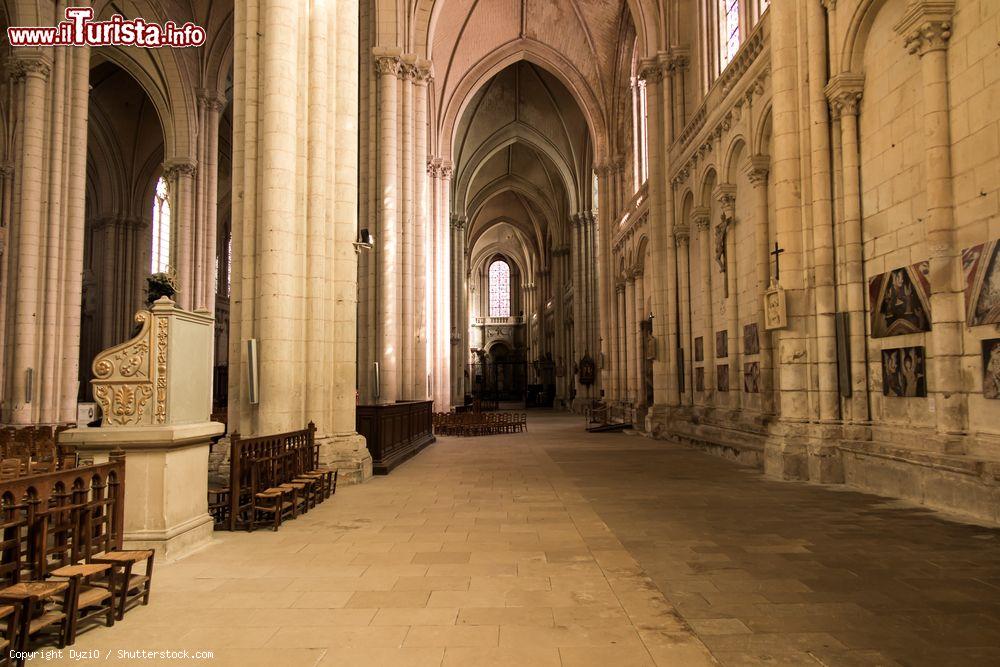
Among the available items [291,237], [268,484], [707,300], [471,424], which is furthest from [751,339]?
[471,424]

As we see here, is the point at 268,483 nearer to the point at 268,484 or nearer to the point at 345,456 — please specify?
the point at 268,484

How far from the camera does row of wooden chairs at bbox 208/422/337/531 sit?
23.6 ft

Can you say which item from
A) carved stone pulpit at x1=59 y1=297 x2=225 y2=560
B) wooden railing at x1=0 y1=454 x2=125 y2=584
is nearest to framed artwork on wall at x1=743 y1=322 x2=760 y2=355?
carved stone pulpit at x1=59 y1=297 x2=225 y2=560

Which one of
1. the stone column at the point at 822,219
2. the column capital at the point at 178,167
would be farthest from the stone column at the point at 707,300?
the column capital at the point at 178,167

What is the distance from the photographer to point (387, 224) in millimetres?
17844

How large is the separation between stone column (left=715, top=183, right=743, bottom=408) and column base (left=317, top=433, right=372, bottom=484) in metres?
8.46

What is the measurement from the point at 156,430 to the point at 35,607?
2090mm

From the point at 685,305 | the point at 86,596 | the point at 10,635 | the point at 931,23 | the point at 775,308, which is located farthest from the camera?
the point at 685,305

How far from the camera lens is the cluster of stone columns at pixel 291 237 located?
9219mm

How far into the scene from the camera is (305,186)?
9898 millimetres

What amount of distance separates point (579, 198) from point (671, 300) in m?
20.9

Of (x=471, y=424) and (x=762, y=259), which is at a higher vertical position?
(x=762, y=259)

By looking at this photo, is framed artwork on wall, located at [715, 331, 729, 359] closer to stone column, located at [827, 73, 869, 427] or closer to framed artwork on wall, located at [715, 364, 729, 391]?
framed artwork on wall, located at [715, 364, 729, 391]

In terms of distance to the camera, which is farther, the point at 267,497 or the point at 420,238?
the point at 420,238
